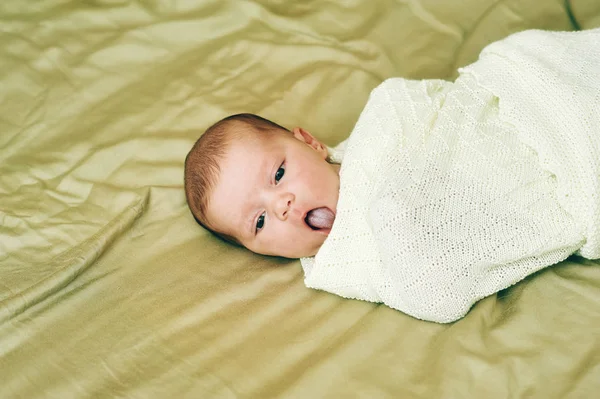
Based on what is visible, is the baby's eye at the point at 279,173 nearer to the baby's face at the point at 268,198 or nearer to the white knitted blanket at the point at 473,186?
the baby's face at the point at 268,198

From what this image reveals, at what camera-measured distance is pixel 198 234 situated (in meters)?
1.14

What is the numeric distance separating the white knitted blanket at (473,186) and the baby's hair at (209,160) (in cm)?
20

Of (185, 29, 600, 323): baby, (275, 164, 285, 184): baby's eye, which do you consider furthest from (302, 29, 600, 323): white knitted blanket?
(275, 164, 285, 184): baby's eye

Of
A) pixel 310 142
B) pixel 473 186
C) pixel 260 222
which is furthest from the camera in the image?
pixel 310 142

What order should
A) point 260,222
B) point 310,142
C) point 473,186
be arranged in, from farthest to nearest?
point 310,142 < point 260,222 < point 473,186

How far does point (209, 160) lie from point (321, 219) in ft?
0.78

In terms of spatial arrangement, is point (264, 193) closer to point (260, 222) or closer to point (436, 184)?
point (260, 222)

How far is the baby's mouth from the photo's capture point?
3.54 feet

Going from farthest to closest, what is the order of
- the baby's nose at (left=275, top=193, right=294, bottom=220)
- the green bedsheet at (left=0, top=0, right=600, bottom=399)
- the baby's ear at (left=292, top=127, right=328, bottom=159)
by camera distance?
the baby's ear at (left=292, top=127, right=328, bottom=159), the baby's nose at (left=275, top=193, right=294, bottom=220), the green bedsheet at (left=0, top=0, right=600, bottom=399)

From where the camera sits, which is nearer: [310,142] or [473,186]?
[473,186]

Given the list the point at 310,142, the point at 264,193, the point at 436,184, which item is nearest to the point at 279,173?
the point at 264,193

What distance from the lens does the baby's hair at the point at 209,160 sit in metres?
1.07

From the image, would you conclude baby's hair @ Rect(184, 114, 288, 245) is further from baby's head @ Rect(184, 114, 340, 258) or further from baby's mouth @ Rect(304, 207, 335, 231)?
baby's mouth @ Rect(304, 207, 335, 231)

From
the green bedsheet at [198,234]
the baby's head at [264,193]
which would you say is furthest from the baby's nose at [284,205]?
the green bedsheet at [198,234]
